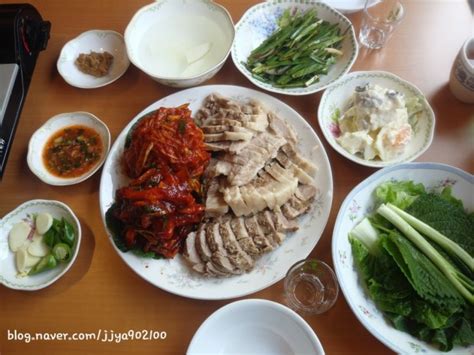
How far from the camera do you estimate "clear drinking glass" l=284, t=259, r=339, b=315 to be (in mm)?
1427

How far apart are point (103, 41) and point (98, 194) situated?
0.97 meters

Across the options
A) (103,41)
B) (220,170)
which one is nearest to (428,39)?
(220,170)

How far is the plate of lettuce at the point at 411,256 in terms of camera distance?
50.0 inches

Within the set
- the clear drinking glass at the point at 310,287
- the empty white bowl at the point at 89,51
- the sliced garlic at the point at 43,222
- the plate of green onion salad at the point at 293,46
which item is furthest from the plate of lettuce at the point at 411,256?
the empty white bowl at the point at 89,51

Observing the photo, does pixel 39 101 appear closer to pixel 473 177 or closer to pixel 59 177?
pixel 59 177

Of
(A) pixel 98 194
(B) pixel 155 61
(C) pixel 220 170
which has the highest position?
(B) pixel 155 61

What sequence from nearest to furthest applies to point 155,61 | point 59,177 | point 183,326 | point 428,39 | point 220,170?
point 183,326 → point 220,170 → point 59,177 → point 155,61 → point 428,39

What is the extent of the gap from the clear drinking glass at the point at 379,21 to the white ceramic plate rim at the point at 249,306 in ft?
5.14

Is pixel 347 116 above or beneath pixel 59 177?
above

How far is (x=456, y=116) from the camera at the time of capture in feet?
6.13

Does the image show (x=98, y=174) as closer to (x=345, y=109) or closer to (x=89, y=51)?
(x=89, y=51)

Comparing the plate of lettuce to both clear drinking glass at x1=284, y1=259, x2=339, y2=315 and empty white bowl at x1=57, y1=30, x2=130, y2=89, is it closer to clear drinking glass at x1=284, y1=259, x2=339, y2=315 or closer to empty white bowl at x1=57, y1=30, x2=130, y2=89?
clear drinking glass at x1=284, y1=259, x2=339, y2=315

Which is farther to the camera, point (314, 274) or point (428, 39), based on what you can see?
point (428, 39)

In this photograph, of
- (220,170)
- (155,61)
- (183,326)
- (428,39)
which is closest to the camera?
(183,326)
